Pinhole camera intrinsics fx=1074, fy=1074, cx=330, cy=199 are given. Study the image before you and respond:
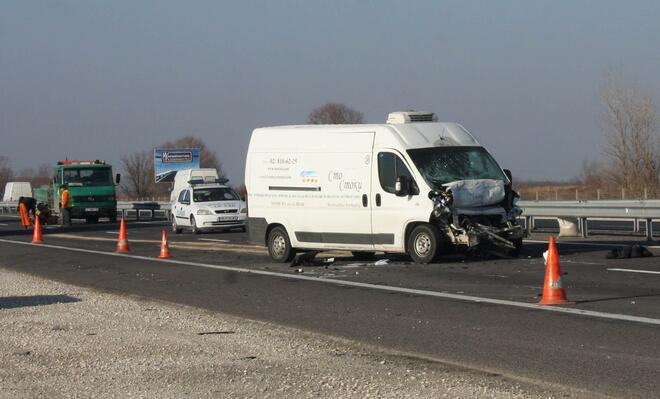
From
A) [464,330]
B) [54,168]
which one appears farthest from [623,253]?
[54,168]

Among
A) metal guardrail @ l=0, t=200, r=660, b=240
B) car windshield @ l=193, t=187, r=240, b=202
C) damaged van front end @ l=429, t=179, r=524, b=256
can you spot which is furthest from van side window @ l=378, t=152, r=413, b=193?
car windshield @ l=193, t=187, r=240, b=202

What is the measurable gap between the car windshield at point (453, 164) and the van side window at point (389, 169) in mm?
244

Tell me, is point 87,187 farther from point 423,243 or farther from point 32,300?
point 32,300

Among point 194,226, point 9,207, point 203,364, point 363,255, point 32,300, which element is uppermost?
point 9,207

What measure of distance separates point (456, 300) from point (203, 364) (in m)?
5.03

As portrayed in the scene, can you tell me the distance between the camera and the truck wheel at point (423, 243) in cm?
1803

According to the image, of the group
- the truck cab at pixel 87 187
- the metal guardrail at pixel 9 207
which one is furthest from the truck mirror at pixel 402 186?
the metal guardrail at pixel 9 207

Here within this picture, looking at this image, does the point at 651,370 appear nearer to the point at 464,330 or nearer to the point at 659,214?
the point at 464,330

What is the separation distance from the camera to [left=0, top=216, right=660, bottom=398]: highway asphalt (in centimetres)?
896

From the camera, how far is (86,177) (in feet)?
158

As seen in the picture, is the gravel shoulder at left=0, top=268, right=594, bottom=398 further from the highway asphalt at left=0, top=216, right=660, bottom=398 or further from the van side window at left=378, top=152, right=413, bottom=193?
the van side window at left=378, top=152, right=413, bottom=193

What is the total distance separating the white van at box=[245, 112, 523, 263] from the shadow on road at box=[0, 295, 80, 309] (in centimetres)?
563

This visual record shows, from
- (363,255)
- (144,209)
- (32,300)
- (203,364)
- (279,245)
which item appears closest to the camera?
(203,364)

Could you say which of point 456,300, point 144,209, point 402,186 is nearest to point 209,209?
point 402,186
